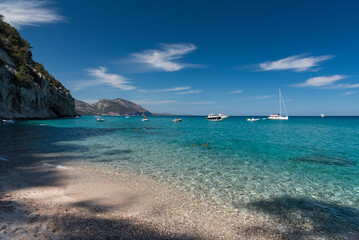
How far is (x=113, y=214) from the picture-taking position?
6156 mm

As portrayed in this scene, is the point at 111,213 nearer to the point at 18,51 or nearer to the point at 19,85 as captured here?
the point at 19,85

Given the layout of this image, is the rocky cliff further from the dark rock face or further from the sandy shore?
the sandy shore

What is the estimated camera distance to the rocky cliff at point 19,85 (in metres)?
55.0

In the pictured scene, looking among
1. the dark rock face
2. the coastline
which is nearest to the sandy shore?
the coastline

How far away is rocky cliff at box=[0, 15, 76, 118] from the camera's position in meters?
55.0

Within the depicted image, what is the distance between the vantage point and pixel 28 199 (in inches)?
260

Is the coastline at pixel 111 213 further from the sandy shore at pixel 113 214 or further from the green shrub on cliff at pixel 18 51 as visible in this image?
the green shrub on cliff at pixel 18 51

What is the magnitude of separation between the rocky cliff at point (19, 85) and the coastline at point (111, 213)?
62.4 meters

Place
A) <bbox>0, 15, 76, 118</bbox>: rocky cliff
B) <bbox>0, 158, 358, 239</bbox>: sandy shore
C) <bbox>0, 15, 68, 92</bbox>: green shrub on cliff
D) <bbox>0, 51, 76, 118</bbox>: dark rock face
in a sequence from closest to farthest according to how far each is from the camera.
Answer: <bbox>0, 158, 358, 239</bbox>: sandy shore < <bbox>0, 51, 76, 118</bbox>: dark rock face < <bbox>0, 15, 76, 118</bbox>: rocky cliff < <bbox>0, 15, 68, 92</bbox>: green shrub on cliff

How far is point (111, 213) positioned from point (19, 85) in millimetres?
73579

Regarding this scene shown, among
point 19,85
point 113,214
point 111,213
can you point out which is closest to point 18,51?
point 19,85

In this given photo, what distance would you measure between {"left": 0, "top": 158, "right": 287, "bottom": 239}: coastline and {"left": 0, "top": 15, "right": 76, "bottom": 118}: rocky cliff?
62427 mm

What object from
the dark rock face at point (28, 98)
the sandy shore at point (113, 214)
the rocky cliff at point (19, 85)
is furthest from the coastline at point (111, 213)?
the rocky cliff at point (19, 85)

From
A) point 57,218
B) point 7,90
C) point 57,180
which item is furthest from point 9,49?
point 57,218
